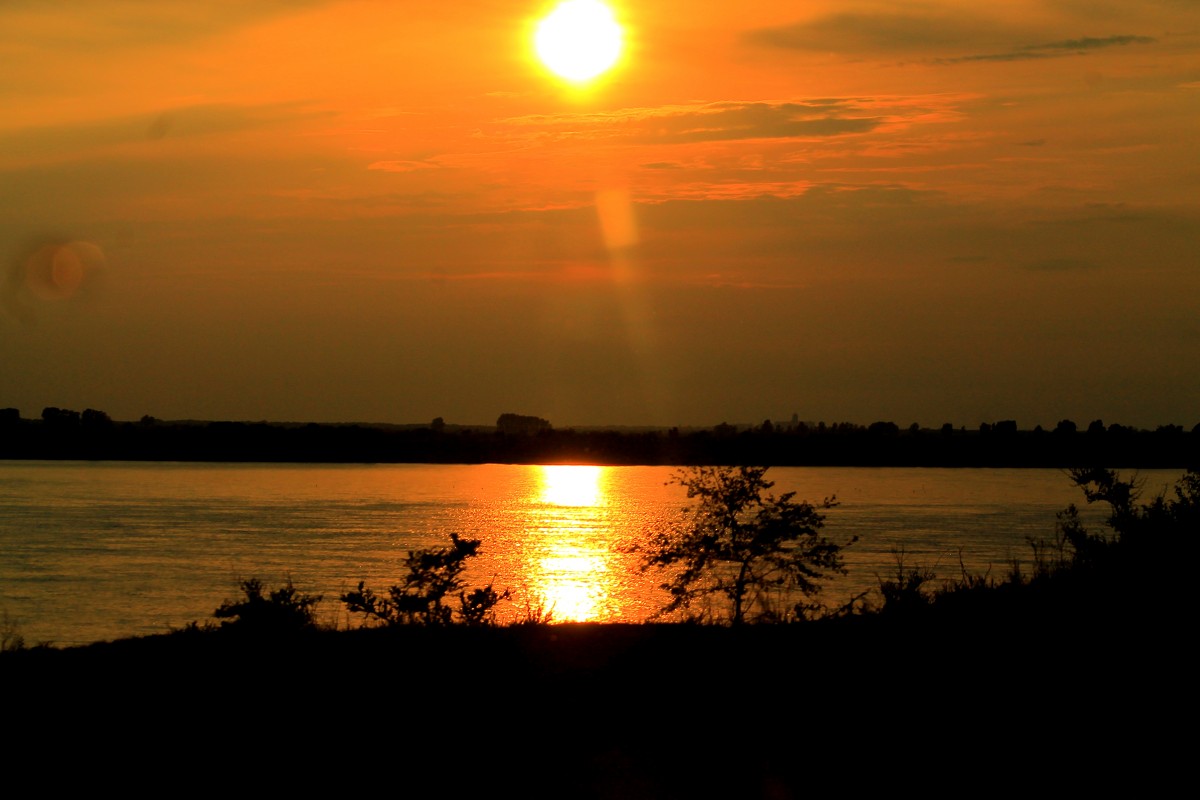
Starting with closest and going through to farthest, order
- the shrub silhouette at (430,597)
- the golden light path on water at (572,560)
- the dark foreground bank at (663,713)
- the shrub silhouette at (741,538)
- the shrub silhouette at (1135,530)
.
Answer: the dark foreground bank at (663,713) < the shrub silhouette at (1135,530) < the shrub silhouette at (430,597) < the shrub silhouette at (741,538) < the golden light path on water at (572,560)

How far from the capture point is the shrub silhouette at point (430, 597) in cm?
1587

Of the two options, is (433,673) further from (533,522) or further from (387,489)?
(387,489)

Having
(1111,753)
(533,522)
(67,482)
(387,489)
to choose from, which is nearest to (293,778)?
(1111,753)

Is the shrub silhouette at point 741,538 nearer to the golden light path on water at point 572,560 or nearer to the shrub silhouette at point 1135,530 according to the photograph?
the golden light path on water at point 572,560

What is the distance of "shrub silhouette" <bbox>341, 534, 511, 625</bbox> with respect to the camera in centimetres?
1587

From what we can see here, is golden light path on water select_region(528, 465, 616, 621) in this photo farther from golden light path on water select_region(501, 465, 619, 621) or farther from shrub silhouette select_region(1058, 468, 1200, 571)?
shrub silhouette select_region(1058, 468, 1200, 571)

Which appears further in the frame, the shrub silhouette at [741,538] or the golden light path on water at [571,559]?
the golden light path on water at [571,559]

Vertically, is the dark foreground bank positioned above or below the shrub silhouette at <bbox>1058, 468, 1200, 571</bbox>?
below

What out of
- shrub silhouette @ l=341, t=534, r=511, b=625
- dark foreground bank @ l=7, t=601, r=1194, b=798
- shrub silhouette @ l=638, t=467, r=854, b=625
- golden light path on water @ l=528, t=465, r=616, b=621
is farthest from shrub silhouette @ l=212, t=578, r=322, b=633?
shrub silhouette @ l=638, t=467, r=854, b=625

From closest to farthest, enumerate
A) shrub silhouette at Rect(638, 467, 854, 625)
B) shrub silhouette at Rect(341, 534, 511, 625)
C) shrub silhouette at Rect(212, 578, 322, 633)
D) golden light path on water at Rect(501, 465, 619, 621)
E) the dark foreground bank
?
the dark foreground bank < shrub silhouette at Rect(212, 578, 322, 633) < shrub silhouette at Rect(341, 534, 511, 625) < shrub silhouette at Rect(638, 467, 854, 625) < golden light path on water at Rect(501, 465, 619, 621)

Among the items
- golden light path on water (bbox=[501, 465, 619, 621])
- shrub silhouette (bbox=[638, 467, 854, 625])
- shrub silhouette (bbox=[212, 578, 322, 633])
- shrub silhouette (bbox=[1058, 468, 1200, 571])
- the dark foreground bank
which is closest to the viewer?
the dark foreground bank

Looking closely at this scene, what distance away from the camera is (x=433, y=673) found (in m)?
10.2

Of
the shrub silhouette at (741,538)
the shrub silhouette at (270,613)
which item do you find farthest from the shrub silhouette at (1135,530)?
the shrub silhouette at (270,613)

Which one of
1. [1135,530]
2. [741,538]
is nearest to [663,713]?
[1135,530]
